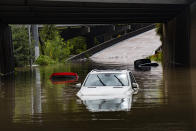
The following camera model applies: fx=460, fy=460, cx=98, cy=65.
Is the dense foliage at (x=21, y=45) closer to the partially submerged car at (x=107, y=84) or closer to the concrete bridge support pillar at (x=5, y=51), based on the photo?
the concrete bridge support pillar at (x=5, y=51)

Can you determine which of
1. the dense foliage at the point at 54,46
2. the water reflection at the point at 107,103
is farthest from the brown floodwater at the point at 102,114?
the dense foliage at the point at 54,46

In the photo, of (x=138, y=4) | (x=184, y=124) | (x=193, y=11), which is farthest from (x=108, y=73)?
(x=193, y=11)

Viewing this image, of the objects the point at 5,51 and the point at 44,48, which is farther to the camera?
the point at 44,48

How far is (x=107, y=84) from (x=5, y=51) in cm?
3114

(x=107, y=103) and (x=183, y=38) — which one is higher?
(x=183, y=38)

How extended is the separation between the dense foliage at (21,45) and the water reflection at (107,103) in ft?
137

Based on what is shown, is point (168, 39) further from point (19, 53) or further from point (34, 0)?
point (34, 0)

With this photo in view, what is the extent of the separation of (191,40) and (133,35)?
75.4m

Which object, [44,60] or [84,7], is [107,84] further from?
[44,60]

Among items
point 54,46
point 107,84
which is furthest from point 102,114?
point 54,46

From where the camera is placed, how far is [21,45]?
189ft

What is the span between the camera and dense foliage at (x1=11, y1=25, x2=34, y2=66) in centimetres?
5722

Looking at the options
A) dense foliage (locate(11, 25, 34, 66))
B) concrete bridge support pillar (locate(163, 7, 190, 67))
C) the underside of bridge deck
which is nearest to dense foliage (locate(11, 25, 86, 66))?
dense foliage (locate(11, 25, 34, 66))

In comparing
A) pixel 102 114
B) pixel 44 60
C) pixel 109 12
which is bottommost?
pixel 102 114
